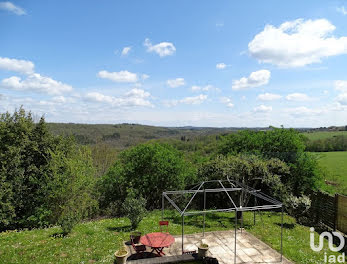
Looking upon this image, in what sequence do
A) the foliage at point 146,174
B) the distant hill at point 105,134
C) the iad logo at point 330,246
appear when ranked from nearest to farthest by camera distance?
the iad logo at point 330,246
the foliage at point 146,174
the distant hill at point 105,134

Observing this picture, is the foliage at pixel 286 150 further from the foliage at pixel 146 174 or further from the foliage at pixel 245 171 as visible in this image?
the foliage at pixel 146 174

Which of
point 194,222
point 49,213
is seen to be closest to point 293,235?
point 194,222

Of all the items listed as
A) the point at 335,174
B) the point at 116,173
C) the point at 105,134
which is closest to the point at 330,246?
the point at 116,173

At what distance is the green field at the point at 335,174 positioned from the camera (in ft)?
60.5

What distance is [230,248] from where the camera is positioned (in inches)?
408

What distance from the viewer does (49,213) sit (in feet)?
49.1

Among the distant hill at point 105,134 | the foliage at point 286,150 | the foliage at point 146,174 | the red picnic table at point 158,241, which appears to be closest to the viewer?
the red picnic table at point 158,241

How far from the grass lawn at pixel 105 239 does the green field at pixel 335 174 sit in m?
6.46

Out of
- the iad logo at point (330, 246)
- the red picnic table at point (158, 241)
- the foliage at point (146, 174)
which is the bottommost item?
the iad logo at point (330, 246)

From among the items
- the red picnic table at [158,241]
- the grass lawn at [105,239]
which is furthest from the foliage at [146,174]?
the red picnic table at [158,241]

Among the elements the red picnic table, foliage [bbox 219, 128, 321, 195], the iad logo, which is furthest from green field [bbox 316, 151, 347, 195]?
the red picnic table

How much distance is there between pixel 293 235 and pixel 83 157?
16217mm

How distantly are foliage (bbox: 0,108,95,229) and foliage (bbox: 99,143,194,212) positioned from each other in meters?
2.02

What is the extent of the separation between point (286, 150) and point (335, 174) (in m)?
11.8
